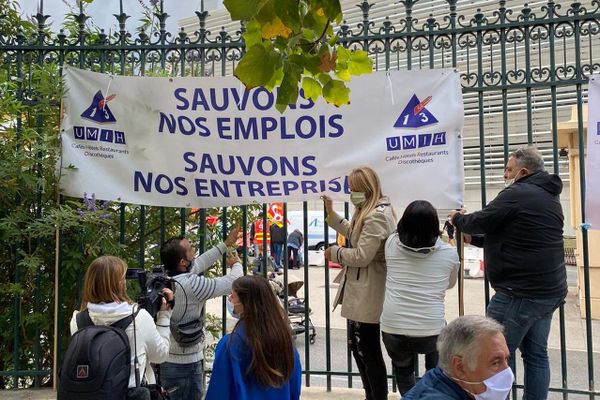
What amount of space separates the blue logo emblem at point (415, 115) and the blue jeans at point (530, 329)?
1480 millimetres

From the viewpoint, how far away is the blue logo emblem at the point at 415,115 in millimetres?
4465

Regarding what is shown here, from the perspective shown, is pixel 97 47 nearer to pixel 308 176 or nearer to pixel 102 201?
pixel 102 201

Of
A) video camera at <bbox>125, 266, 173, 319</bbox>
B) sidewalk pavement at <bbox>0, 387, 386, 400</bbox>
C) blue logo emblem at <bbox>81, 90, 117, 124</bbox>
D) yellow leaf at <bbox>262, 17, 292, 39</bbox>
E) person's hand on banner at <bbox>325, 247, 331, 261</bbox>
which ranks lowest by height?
sidewalk pavement at <bbox>0, 387, 386, 400</bbox>

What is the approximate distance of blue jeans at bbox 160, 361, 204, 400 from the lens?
356 centimetres

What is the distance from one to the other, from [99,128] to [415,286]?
3008mm

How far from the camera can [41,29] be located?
4.91m

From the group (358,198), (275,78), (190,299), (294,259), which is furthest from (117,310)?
(294,259)

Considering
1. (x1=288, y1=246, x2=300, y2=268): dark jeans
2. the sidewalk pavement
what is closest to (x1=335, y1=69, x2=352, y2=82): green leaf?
the sidewalk pavement

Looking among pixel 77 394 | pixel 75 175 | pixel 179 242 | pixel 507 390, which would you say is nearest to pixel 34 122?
pixel 75 175

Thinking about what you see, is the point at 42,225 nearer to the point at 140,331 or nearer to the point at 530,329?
the point at 140,331

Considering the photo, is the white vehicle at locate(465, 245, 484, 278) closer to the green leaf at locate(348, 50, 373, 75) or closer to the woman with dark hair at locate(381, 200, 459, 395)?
the woman with dark hair at locate(381, 200, 459, 395)

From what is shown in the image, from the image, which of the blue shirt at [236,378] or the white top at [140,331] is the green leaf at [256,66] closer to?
the blue shirt at [236,378]

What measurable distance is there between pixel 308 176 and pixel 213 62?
1337 millimetres

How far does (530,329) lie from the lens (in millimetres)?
3877
